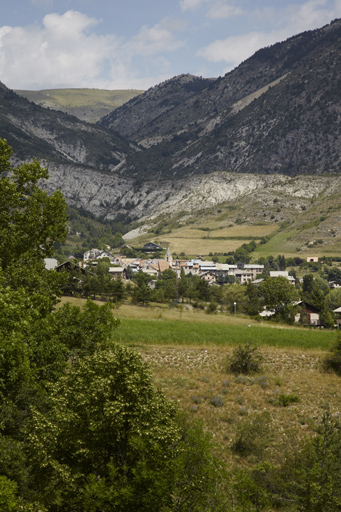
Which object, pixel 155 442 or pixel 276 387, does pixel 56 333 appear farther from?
pixel 276 387

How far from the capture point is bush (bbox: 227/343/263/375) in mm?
30656

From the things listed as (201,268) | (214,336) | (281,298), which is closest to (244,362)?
(214,336)

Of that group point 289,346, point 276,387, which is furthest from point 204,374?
point 289,346

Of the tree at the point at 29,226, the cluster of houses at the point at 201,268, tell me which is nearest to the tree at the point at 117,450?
the tree at the point at 29,226

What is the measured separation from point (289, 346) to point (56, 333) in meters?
23.9

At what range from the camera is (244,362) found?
30.8 meters

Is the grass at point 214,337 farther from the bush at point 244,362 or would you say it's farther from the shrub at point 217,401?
the shrub at point 217,401

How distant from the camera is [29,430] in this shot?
41.6ft

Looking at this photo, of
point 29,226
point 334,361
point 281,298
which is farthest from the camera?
point 281,298

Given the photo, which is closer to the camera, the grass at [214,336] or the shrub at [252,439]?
the shrub at [252,439]

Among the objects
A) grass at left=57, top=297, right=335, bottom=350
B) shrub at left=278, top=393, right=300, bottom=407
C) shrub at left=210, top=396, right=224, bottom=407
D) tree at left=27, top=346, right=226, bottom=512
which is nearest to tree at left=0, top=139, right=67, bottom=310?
tree at left=27, top=346, right=226, bottom=512

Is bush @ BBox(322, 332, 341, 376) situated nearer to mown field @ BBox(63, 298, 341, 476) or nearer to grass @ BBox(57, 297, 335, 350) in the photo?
mown field @ BBox(63, 298, 341, 476)

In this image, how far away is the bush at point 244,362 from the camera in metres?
30.7

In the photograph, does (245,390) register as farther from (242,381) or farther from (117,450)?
(117,450)
